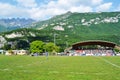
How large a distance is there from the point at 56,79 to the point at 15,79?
234 centimetres

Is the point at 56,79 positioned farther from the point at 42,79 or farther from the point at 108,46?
the point at 108,46

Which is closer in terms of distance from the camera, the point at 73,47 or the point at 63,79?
the point at 63,79

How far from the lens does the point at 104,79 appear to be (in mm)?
18812

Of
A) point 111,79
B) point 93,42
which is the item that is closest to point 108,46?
point 93,42

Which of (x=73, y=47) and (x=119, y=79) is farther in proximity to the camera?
(x=73, y=47)

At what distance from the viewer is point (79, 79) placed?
60.4 feet

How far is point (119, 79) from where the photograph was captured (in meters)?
18.7

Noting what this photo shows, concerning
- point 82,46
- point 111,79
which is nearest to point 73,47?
point 82,46

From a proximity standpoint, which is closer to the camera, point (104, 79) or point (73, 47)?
point (104, 79)

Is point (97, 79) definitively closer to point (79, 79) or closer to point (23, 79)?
point (79, 79)

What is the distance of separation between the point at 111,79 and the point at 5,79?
621 centimetres

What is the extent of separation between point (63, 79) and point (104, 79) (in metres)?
2.49

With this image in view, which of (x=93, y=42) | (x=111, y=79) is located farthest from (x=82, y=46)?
(x=111, y=79)

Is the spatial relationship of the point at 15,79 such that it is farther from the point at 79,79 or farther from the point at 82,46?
the point at 82,46
